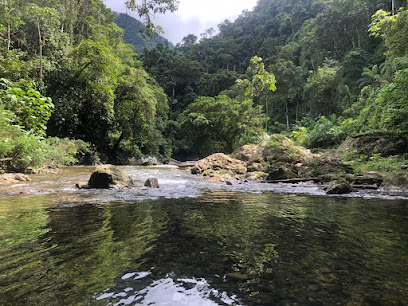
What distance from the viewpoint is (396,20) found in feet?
43.7

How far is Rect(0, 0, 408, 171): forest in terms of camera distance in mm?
9336

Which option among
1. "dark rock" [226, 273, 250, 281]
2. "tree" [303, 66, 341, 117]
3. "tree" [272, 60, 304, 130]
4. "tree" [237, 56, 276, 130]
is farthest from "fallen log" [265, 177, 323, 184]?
"tree" [272, 60, 304, 130]

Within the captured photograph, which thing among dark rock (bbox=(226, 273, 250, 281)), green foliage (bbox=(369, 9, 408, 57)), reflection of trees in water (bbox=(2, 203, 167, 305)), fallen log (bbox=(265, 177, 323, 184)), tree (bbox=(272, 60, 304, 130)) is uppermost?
tree (bbox=(272, 60, 304, 130))

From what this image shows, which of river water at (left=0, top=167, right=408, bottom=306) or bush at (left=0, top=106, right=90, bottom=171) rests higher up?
bush at (left=0, top=106, right=90, bottom=171)

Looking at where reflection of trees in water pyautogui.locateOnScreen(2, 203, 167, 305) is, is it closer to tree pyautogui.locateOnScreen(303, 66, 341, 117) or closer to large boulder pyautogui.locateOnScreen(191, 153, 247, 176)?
large boulder pyautogui.locateOnScreen(191, 153, 247, 176)

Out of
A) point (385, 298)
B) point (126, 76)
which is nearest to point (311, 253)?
point (385, 298)

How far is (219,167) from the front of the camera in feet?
44.9

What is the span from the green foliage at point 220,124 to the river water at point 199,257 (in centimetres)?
2099

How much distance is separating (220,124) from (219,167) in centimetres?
1456

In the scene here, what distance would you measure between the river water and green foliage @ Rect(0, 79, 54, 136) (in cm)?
492

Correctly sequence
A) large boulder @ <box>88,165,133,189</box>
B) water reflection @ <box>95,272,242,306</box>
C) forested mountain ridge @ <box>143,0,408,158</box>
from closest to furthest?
water reflection @ <box>95,272,242,306</box> → large boulder @ <box>88,165,133,189</box> → forested mountain ridge @ <box>143,0,408,158</box>

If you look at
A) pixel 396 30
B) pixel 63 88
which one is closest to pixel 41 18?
pixel 63 88

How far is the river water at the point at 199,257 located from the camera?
146cm

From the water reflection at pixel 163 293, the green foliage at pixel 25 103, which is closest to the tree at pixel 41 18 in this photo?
the green foliage at pixel 25 103
